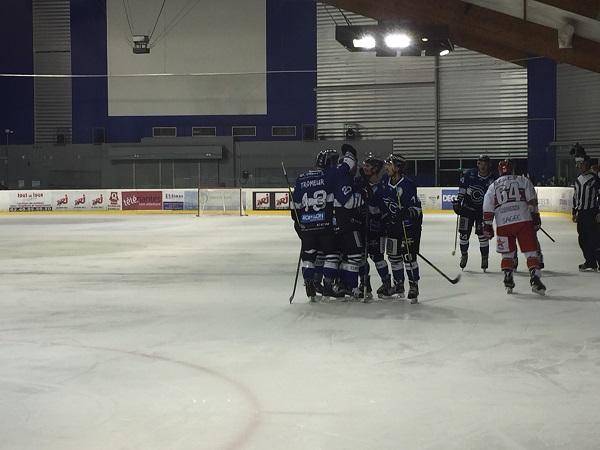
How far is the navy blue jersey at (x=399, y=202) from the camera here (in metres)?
7.93

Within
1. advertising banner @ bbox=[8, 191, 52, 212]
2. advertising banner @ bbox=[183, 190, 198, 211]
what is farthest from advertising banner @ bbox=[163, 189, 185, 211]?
advertising banner @ bbox=[8, 191, 52, 212]

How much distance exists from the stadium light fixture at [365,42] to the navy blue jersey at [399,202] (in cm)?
1563

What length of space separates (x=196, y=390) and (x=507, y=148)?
31.3m

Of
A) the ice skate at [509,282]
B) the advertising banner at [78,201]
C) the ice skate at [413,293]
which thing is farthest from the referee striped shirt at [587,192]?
the advertising banner at [78,201]

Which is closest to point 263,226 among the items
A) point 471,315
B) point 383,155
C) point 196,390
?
point 383,155

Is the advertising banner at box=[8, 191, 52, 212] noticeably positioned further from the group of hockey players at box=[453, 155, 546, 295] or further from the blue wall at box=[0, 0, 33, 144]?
the group of hockey players at box=[453, 155, 546, 295]

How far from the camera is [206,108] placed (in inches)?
1373

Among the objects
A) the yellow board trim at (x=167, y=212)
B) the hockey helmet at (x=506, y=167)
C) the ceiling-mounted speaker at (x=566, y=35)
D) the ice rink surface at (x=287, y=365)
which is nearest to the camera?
the ice rink surface at (x=287, y=365)

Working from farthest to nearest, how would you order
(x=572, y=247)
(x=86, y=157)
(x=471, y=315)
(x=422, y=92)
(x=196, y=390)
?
(x=422, y=92), (x=86, y=157), (x=572, y=247), (x=471, y=315), (x=196, y=390)

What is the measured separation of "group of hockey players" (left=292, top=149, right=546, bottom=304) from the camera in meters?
7.71

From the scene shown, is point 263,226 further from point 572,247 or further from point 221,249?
point 572,247

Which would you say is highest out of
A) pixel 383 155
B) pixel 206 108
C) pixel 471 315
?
pixel 206 108

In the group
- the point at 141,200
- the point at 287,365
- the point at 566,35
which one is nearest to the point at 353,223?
the point at 287,365

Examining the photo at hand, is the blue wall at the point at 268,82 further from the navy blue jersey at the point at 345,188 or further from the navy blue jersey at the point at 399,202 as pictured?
the navy blue jersey at the point at 345,188
